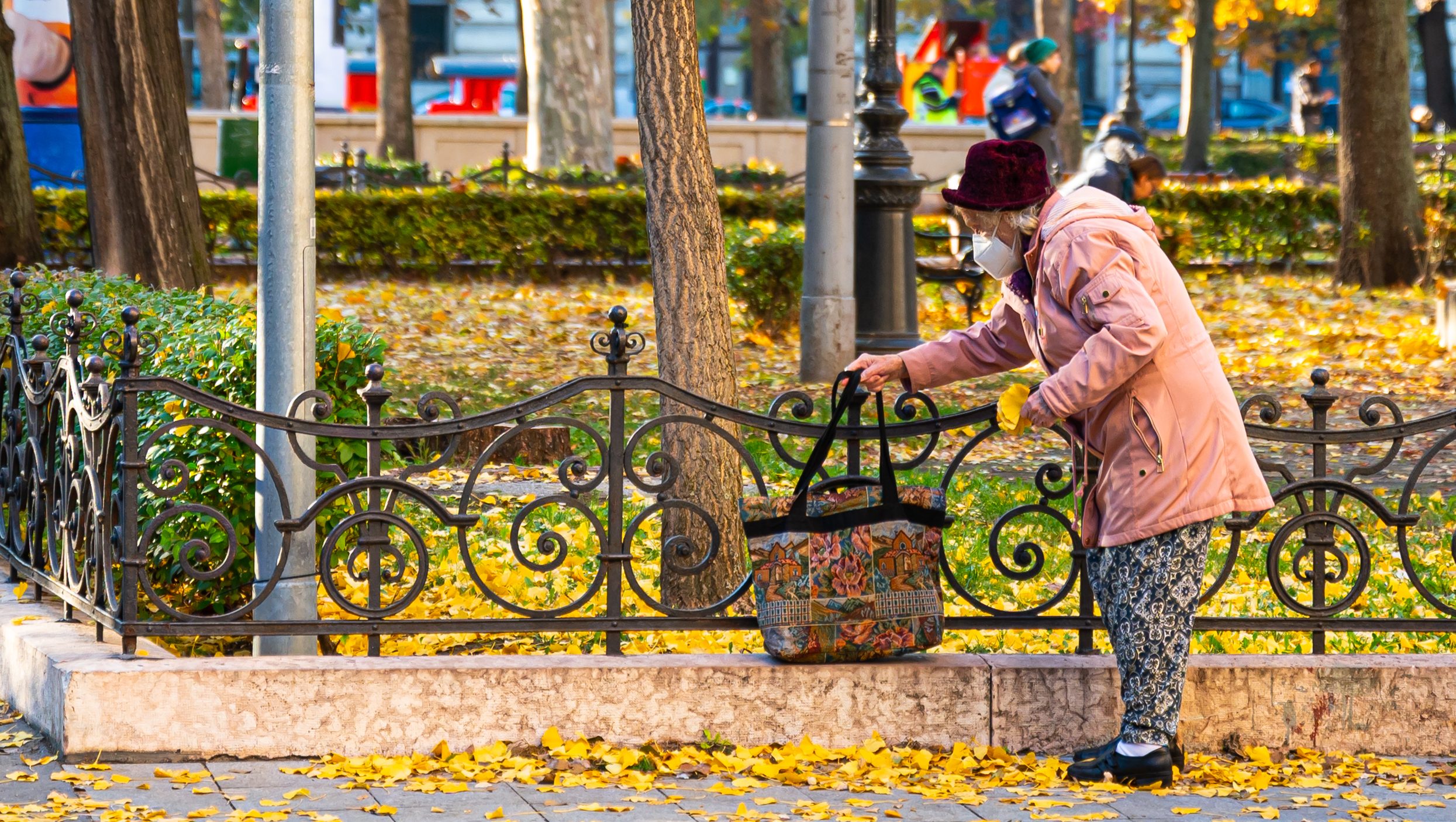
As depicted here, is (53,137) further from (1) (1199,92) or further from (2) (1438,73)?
(2) (1438,73)

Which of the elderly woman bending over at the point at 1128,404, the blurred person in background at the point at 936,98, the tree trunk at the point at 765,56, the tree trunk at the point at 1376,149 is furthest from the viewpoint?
A: the tree trunk at the point at 765,56

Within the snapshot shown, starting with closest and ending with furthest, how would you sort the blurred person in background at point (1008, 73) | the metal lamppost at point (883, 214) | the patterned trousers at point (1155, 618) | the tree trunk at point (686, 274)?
the patterned trousers at point (1155, 618), the tree trunk at point (686, 274), the metal lamppost at point (883, 214), the blurred person in background at point (1008, 73)

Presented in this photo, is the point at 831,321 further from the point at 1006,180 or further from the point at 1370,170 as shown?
the point at 1370,170

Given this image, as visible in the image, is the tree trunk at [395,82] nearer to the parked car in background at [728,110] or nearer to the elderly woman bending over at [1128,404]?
the elderly woman bending over at [1128,404]

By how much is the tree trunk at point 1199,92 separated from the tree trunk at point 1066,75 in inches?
110

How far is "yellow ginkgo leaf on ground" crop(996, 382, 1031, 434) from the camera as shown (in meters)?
4.27

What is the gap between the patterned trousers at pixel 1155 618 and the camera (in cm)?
427

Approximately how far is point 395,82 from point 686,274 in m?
20.2

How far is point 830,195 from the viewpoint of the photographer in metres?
10.4

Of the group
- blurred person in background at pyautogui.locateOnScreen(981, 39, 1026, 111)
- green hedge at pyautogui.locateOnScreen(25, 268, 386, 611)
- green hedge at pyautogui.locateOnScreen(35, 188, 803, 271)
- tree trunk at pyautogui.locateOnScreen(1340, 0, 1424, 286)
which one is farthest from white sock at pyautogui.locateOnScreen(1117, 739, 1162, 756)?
green hedge at pyautogui.locateOnScreen(35, 188, 803, 271)

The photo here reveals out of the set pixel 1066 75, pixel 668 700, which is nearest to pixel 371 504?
pixel 668 700

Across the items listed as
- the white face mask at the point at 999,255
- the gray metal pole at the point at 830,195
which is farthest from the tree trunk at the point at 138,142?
the white face mask at the point at 999,255

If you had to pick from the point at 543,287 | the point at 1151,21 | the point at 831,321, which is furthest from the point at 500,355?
the point at 1151,21

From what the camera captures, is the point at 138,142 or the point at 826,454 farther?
the point at 138,142
